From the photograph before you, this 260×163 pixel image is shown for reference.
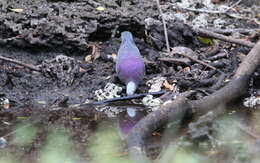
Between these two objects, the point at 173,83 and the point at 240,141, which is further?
the point at 173,83

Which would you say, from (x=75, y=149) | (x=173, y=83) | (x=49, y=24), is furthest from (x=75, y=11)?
(x=75, y=149)

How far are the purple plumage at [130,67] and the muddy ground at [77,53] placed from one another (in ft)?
0.55

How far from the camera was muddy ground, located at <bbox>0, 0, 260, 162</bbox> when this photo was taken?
5902mm

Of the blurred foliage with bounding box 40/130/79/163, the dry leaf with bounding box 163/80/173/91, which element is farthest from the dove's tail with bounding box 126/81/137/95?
the blurred foliage with bounding box 40/130/79/163

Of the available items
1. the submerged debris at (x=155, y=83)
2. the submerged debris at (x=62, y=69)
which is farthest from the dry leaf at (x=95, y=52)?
the submerged debris at (x=155, y=83)

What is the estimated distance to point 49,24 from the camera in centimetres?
675

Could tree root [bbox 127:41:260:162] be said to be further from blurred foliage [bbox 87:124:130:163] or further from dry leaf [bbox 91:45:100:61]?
dry leaf [bbox 91:45:100:61]

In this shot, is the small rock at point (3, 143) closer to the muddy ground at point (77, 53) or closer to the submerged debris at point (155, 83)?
the muddy ground at point (77, 53)

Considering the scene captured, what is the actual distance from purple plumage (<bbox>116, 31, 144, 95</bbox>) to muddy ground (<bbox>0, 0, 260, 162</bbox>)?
0.55 feet

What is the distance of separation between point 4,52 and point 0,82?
0.51m

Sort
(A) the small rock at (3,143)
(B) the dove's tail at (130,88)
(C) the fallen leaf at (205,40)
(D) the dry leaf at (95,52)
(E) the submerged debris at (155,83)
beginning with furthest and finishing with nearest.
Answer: (C) the fallen leaf at (205,40) → (D) the dry leaf at (95,52) → (E) the submerged debris at (155,83) → (B) the dove's tail at (130,88) → (A) the small rock at (3,143)

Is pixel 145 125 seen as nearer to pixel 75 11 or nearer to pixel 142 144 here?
pixel 142 144

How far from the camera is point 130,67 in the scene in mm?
6125

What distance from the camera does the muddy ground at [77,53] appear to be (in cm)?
Answer: 590
